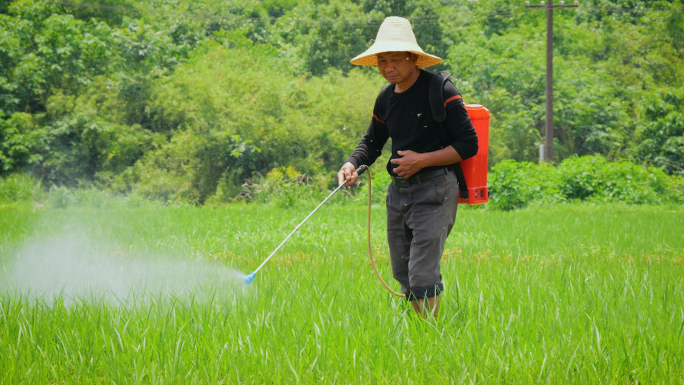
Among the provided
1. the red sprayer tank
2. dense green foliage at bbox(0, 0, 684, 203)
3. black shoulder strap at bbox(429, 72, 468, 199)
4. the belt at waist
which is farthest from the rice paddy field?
dense green foliage at bbox(0, 0, 684, 203)

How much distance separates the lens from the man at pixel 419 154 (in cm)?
333

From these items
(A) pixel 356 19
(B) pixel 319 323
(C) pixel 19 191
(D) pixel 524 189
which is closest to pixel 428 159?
(B) pixel 319 323

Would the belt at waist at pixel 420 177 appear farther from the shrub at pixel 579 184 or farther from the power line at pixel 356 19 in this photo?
the power line at pixel 356 19

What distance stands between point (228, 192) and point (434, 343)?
15.0 metres

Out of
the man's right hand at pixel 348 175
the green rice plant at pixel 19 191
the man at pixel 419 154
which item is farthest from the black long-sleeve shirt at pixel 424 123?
the green rice plant at pixel 19 191

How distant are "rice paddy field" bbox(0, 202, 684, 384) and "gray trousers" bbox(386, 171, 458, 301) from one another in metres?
0.22

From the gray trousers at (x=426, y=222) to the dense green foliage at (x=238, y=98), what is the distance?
14.0 metres

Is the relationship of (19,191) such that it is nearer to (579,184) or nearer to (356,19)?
(356,19)

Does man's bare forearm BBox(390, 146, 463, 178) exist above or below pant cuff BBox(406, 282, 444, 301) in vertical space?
above

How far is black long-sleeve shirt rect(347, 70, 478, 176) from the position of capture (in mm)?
3316

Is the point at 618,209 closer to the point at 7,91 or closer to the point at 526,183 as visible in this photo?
the point at 526,183

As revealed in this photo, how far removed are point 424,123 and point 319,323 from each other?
4.11 feet

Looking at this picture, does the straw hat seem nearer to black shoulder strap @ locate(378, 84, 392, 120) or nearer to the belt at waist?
black shoulder strap @ locate(378, 84, 392, 120)

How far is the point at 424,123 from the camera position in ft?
11.2
